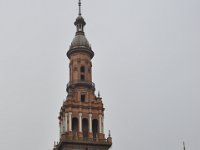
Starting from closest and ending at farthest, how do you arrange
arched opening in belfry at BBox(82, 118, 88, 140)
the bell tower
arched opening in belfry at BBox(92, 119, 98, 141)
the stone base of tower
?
the stone base of tower < the bell tower < arched opening in belfry at BBox(82, 118, 88, 140) < arched opening in belfry at BBox(92, 119, 98, 141)

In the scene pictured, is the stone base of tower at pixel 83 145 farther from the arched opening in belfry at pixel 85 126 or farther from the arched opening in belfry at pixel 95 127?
the arched opening in belfry at pixel 95 127

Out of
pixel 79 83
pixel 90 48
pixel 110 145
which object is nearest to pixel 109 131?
pixel 110 145

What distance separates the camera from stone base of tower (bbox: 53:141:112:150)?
100 m

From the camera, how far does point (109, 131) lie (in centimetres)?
10469

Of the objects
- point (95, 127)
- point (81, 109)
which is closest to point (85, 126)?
point (95, 127)

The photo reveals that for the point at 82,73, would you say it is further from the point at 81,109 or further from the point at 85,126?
the point at 85,126

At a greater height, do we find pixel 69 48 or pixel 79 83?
pixel 69 48

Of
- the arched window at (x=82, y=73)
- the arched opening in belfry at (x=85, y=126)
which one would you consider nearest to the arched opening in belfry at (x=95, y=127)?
the arched opening in belfry at (x=85, y=126)

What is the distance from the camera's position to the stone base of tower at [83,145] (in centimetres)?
10038

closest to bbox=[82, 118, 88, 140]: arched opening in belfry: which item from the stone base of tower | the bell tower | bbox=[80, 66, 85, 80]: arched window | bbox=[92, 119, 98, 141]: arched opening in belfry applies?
the bell tower

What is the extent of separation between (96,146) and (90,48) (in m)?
22.1

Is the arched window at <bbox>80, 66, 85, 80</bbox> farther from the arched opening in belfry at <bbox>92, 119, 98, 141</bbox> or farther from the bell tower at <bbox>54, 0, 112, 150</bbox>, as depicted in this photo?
the arched opening in belfry at <bbox>92, 119, 98, 141</bbox>

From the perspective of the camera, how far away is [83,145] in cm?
10100

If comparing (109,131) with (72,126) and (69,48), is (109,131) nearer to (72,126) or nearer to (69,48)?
(72,126)
